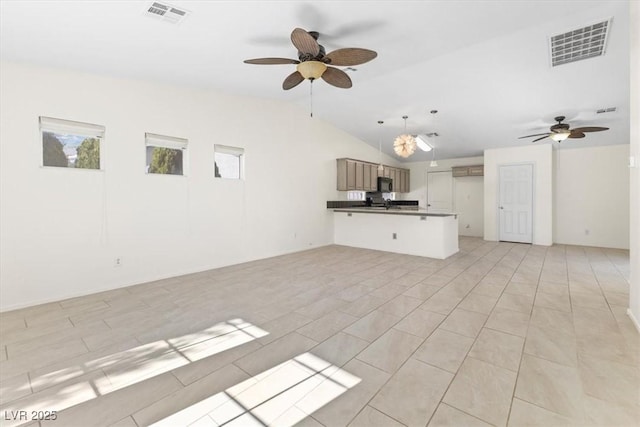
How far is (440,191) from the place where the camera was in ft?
29.1

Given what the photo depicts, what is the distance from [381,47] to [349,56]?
3.45ft

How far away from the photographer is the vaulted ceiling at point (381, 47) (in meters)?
2.61

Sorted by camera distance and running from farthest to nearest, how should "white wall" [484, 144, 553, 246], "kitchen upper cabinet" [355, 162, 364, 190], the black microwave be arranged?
the black microwave
"kitchen upper cabinet" [355, 162, 364, 190]
"white wall" [484, 144, 553, 246]

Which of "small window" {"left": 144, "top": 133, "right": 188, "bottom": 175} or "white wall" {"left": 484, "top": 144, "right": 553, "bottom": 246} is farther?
"white wall" {"left": 484, "top": 144, "right": 553, "bottom": 246}

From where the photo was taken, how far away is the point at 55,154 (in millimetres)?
3264

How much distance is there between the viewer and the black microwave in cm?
802

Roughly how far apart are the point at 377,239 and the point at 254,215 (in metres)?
2.86

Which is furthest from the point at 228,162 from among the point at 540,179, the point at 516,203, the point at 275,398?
the point at 540,179

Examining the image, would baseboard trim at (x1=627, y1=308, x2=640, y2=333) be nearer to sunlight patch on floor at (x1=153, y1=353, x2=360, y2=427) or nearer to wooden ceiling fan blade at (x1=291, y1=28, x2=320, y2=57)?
sunlight patch on floor at (x1=153, y1=353, x2=360, y2=427)

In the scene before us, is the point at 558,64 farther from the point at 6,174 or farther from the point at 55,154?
the point at 6,174

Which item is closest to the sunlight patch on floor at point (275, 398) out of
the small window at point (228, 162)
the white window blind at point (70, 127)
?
the white window blind at point (70, 127)

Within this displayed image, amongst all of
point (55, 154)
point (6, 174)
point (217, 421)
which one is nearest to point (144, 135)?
point (55, 154)

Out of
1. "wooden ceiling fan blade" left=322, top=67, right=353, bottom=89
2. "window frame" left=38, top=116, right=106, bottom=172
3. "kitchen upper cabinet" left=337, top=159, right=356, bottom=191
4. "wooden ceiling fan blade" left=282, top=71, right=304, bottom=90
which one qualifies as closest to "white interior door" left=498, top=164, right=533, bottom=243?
"kitchen upper cabinet" left=337, top=159, right=356, bottom=191

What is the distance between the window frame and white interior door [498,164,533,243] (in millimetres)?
8531
